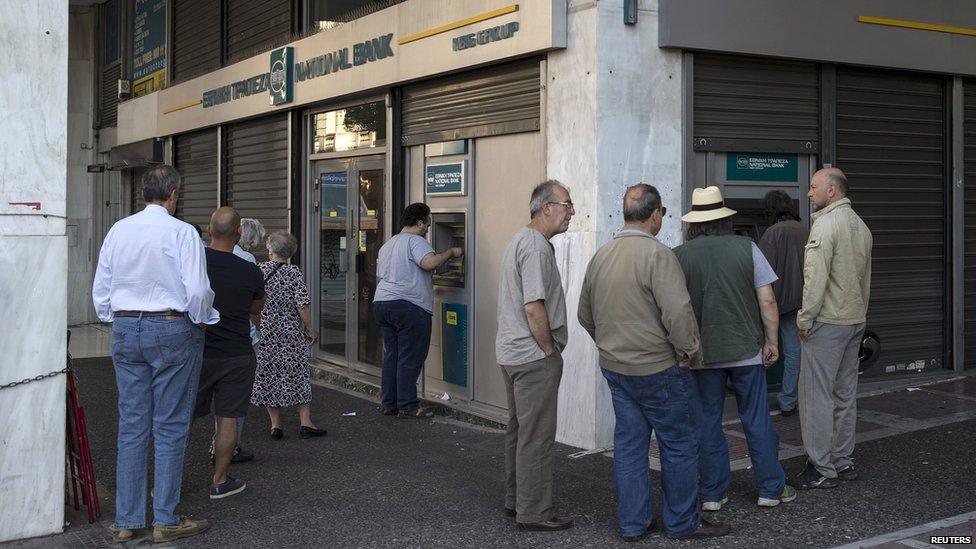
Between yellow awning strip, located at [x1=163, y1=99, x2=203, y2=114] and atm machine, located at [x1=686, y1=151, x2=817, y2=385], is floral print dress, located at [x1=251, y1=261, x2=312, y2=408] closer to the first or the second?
atm machine, located at [x1=686, y1=151, x2=817, y2=385]

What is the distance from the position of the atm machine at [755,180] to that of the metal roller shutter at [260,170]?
5857mm

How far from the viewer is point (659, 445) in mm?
5207

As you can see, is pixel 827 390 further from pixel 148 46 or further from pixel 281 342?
pixel 148 46

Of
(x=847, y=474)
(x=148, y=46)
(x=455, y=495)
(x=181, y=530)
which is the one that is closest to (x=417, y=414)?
(x=455, y=495)

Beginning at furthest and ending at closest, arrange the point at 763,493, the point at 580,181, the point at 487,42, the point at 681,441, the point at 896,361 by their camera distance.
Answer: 1. the point at 896,361
2. the point at 487,42
3. the point at 580,181
4. the point at 763,493
5. the point at 681,441

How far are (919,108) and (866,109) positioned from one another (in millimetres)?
626

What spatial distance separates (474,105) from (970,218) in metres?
4.43

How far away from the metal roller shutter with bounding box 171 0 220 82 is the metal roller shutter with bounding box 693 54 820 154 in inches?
325

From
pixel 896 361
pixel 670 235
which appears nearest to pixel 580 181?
pixel 670 235

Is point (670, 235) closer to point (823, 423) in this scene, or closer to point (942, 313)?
point (823, 423)

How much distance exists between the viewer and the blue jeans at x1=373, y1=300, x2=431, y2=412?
28.0 feet

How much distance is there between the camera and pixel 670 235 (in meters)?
7.61

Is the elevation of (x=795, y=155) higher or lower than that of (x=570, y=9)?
lower

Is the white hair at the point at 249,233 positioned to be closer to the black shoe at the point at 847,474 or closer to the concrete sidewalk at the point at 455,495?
the concrete sidewalk at the point at 455,495
